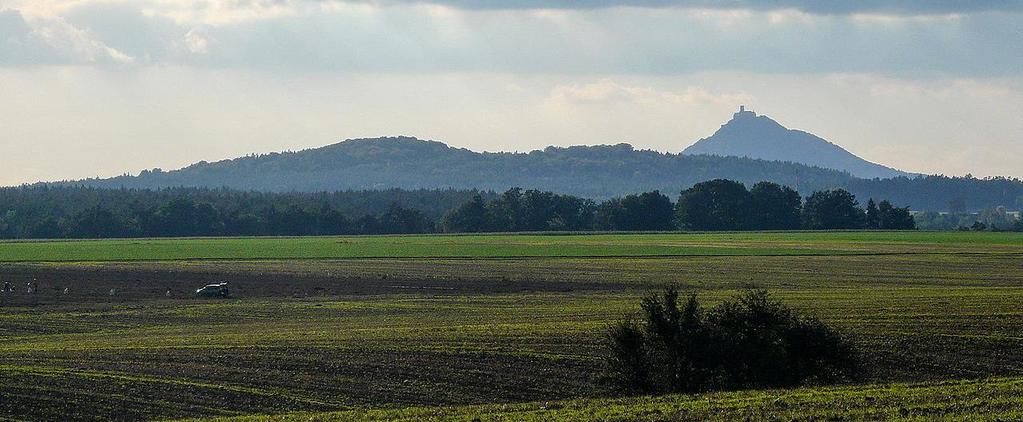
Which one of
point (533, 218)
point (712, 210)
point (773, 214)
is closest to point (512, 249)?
point (533, 218)

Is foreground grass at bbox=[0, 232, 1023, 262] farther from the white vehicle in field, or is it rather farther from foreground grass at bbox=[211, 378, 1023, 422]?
foreground grass at bbox=[211, 378, 1023, 422]

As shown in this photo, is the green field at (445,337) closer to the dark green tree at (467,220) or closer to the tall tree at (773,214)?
the tall tree at (773,214)

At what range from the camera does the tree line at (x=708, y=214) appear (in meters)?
181

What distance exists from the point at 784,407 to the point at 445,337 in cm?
1957

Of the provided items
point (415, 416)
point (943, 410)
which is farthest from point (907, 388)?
point (415, 416)

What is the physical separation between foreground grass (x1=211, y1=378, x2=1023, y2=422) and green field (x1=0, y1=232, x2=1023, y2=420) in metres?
0.07

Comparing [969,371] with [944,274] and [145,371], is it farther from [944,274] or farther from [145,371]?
[944,274]

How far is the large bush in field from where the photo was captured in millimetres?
31453

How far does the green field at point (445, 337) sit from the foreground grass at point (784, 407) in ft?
0.21

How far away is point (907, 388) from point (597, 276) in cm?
5111

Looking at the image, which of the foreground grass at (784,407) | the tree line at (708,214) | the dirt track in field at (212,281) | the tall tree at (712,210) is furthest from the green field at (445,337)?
the tall tree at (712,210)

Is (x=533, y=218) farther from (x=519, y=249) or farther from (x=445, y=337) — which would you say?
(x=445, y=337)

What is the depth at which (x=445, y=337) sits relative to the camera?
41.5 metres

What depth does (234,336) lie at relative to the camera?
44406 mm
